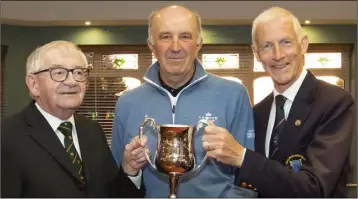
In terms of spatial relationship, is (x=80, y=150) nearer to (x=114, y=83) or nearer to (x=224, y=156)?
(x=224, y=156)

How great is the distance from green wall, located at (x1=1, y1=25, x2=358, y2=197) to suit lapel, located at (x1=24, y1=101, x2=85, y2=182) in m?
4.60

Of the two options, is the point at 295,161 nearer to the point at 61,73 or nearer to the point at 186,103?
the point at 186,103

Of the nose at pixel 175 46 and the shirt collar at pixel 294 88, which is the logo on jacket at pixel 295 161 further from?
the nose at pixel 175 46

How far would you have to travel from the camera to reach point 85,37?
248 inches

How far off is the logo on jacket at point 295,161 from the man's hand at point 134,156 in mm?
478

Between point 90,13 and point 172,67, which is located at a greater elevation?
point 90,13

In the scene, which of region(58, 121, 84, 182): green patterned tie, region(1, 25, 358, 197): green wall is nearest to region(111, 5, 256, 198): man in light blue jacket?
region(58, 121, 84, 182): green patterned tie

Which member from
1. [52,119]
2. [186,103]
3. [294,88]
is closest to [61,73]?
[52,119]

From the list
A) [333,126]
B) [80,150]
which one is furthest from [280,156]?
[80,150]

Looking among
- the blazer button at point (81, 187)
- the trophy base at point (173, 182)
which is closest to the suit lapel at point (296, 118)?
the trophy base at point (173, 182)

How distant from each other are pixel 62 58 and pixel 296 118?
79 cm

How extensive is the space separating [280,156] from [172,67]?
47 centimetres

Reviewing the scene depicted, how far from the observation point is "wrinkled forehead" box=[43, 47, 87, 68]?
171 cm

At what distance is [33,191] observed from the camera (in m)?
1.60
